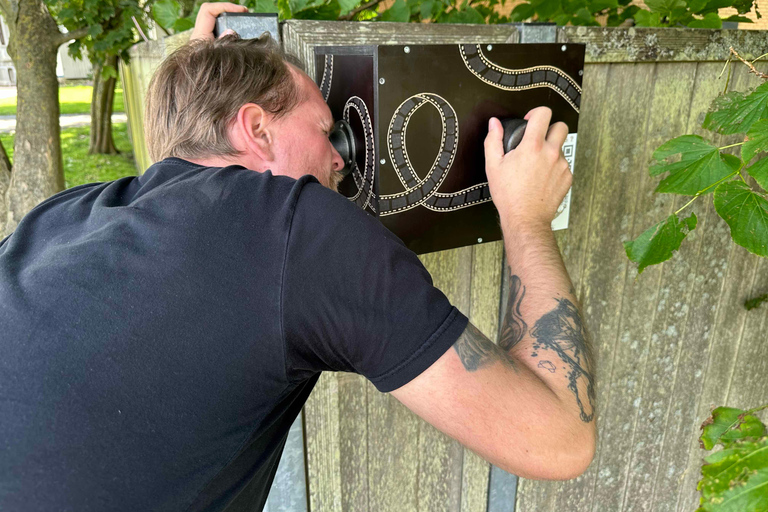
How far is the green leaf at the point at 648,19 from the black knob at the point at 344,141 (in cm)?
112

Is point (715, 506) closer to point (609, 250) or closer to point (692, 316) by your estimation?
point (609, 250)

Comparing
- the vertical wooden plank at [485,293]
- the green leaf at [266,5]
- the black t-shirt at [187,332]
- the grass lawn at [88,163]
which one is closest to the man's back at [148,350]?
the black t-shirt at [187,332]

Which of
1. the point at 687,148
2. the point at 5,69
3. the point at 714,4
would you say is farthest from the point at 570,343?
the point at 5,69

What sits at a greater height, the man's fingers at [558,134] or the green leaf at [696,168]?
the man's fingers at [558,134]

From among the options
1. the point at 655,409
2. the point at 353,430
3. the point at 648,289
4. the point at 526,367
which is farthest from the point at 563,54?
the point at 655,409

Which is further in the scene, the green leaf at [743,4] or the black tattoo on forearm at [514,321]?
the green leaf at [743,4]

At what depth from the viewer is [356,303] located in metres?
0.88

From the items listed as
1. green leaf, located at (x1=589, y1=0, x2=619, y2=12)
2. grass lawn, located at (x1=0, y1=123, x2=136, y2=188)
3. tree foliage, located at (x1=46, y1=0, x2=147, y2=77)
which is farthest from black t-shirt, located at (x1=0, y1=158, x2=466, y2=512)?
grass lawn, located at (x1=0, y1=123, x2=136, y2=188)

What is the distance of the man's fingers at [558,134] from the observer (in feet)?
4.15

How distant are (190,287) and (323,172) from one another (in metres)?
0.52

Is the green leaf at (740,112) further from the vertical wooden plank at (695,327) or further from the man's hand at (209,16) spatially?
the man's hand at (209,16)

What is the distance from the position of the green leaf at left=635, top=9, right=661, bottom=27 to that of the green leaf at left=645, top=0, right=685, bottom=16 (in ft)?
0.06

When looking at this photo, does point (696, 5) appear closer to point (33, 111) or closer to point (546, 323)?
point (546, 323)

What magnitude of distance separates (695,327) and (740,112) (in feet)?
3.17
